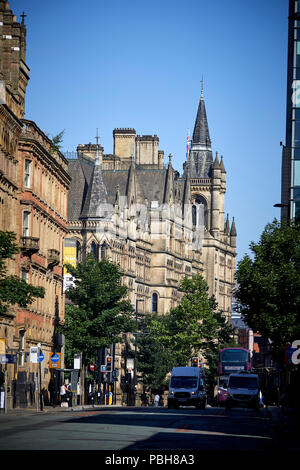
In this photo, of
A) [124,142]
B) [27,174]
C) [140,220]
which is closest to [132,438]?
[27,174]

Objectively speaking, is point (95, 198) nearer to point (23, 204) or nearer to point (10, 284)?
point (23, 204)

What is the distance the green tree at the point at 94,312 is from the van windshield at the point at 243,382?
79.7 ft

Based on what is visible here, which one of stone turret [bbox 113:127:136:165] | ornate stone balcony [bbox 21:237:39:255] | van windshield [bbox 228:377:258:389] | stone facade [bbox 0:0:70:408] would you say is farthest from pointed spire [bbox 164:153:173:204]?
van windshield [bbox 228:377:258:389]

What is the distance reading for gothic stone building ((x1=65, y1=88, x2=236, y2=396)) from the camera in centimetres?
14675

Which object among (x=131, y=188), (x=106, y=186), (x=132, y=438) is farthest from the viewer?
(x=106, y=186)

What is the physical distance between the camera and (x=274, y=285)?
2844 inches

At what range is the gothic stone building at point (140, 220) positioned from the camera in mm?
146750

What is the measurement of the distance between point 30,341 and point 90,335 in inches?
766

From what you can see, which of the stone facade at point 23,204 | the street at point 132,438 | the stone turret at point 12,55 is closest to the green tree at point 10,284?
the stone facade at point 23,204

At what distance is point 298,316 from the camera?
71.4 metres

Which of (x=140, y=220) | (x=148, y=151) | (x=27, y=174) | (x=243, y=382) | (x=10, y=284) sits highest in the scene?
(x=148, y=151)

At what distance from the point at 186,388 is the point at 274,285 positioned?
9.18 m
